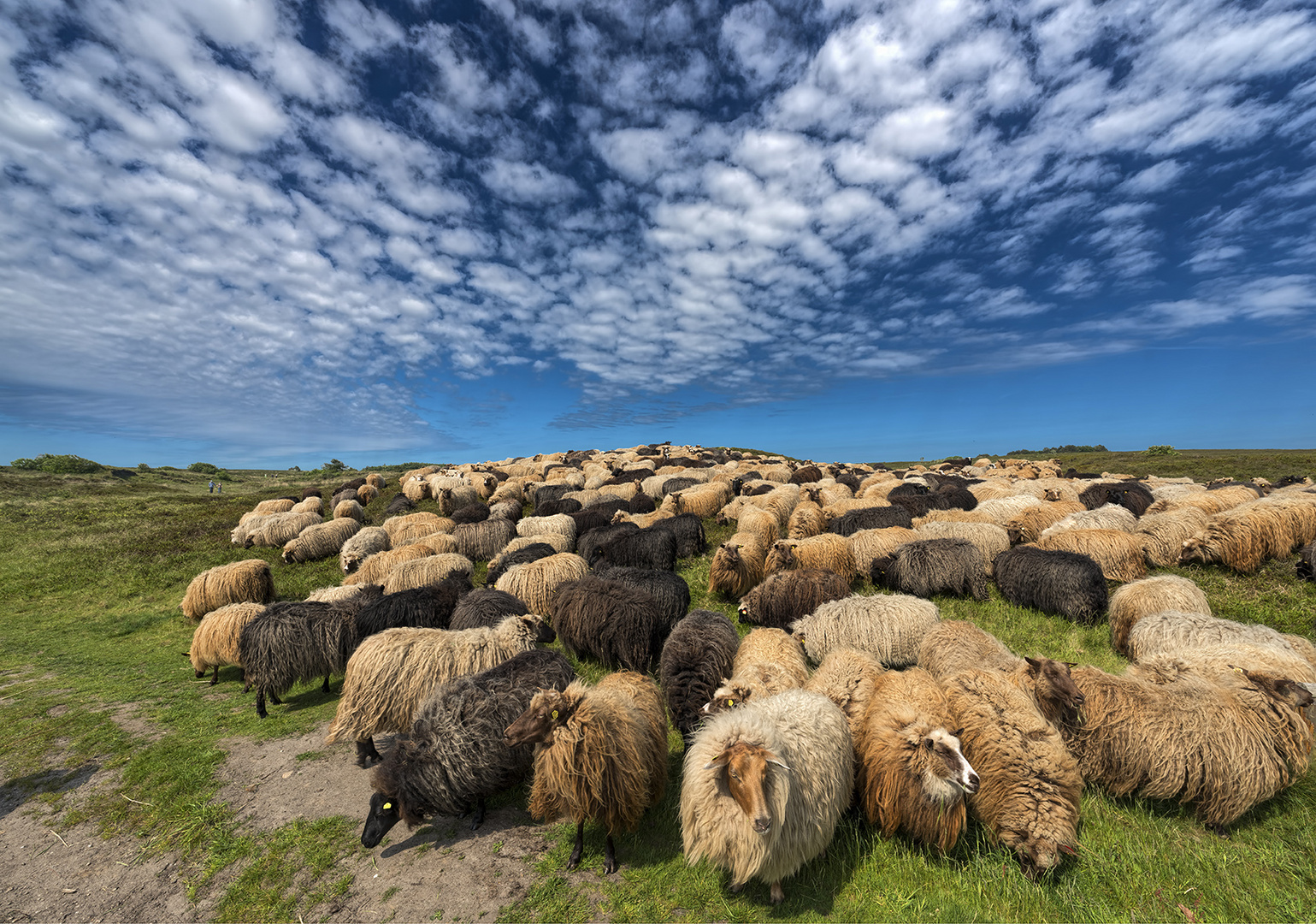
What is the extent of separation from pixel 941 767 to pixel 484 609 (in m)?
8.52

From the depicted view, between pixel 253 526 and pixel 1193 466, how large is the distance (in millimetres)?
68952

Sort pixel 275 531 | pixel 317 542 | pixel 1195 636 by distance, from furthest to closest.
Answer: pixel 275 531
pixel 317 542
pixel 1195 636

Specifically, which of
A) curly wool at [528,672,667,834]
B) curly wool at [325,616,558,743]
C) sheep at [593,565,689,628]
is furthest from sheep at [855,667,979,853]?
curly wool at [325,616,558,743]

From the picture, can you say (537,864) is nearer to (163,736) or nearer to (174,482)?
(163,736)

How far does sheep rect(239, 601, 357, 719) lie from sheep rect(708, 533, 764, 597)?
8839 mm

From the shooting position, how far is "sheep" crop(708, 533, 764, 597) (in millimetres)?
12516

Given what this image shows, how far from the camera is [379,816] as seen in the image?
5.39 metres

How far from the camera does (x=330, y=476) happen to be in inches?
1770

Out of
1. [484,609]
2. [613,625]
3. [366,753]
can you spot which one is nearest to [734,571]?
[613,625]

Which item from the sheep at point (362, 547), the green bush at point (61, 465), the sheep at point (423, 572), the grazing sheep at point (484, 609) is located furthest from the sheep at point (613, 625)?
the green bush at point (61, 465)

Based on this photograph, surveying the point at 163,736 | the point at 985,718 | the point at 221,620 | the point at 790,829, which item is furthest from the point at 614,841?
the point at 221,620

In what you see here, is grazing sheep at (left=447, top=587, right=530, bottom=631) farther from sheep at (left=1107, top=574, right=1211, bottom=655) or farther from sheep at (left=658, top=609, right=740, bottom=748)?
sheep at (left=1107, top=574, right=1211, bottom=655)

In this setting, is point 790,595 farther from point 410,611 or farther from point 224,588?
point 224,588

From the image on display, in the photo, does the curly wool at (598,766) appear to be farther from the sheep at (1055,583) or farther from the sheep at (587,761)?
the sheep at (1055,583)
